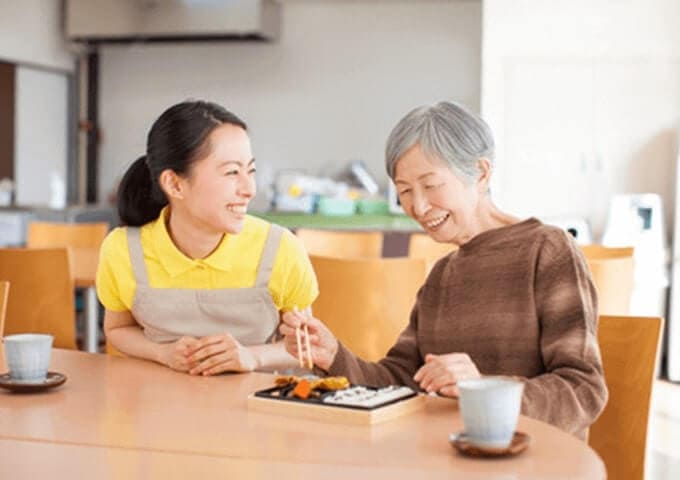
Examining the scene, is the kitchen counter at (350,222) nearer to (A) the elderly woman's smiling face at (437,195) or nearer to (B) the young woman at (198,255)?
(B) the young woman at (198,255)

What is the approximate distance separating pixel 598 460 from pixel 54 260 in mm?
2732

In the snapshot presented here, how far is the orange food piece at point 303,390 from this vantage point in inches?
63.5

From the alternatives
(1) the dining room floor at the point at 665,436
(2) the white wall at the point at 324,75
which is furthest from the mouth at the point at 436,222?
(2) the white wall at the point at 324,75

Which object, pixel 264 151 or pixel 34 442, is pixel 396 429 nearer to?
pixel 34 442

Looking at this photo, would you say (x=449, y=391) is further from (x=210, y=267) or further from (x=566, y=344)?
(x=210, y=267)

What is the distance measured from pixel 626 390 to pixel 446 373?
50cm

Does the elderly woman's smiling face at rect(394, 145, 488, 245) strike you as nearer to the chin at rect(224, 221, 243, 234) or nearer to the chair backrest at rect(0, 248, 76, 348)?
the chin at rect(224, 221, 243, 234)

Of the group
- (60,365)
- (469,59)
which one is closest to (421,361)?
(60,365)

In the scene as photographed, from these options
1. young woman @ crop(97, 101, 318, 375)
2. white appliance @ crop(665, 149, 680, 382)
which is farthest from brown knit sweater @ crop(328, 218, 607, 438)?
white appliance @ crop(665, 149, 680, 382)

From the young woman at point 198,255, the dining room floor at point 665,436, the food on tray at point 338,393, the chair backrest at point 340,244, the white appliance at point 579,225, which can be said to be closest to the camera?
the food on tray at point 338,393

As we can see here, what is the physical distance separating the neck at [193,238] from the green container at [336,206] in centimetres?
484

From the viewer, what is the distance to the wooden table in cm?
130

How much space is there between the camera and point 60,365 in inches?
79.7

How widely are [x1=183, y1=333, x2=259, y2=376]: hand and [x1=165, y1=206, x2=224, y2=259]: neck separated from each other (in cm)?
29
